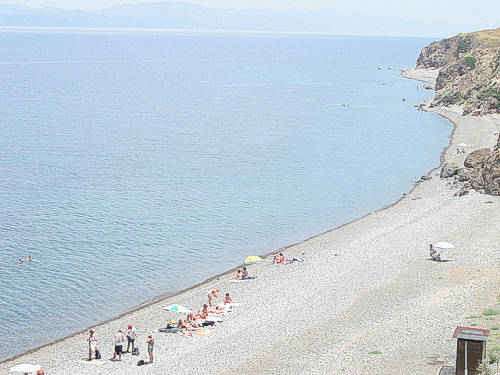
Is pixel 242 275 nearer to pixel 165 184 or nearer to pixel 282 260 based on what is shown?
pixel 282 260

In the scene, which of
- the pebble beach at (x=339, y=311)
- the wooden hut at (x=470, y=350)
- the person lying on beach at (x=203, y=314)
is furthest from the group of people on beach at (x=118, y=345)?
the wooden hut at (x=470, y=350)

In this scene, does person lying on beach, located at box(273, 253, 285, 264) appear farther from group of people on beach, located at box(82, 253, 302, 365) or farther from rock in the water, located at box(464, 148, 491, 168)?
rock in the water, located at box(464, 148, 491, 168)

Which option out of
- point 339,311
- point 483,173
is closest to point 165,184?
point 483,173

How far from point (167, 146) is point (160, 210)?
3198cm

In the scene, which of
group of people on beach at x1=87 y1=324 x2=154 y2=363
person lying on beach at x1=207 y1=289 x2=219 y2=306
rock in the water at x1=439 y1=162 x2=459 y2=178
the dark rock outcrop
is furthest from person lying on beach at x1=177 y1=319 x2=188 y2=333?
rock in the water at x1=439 y1=162 x2=459 y2=178

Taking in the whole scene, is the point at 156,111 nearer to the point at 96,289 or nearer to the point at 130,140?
the point at 130,140

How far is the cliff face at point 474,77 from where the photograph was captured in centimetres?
10437

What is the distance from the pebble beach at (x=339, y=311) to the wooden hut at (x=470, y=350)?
4691 mm

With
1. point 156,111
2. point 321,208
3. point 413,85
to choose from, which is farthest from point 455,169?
point 413,85

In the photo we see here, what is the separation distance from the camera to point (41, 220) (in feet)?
177

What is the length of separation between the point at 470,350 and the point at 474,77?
10544cm

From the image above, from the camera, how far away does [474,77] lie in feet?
386

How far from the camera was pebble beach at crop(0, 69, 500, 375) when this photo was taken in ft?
90.4

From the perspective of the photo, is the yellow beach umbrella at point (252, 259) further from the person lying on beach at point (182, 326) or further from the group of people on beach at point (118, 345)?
the group of people on beach at point (118, 345)
